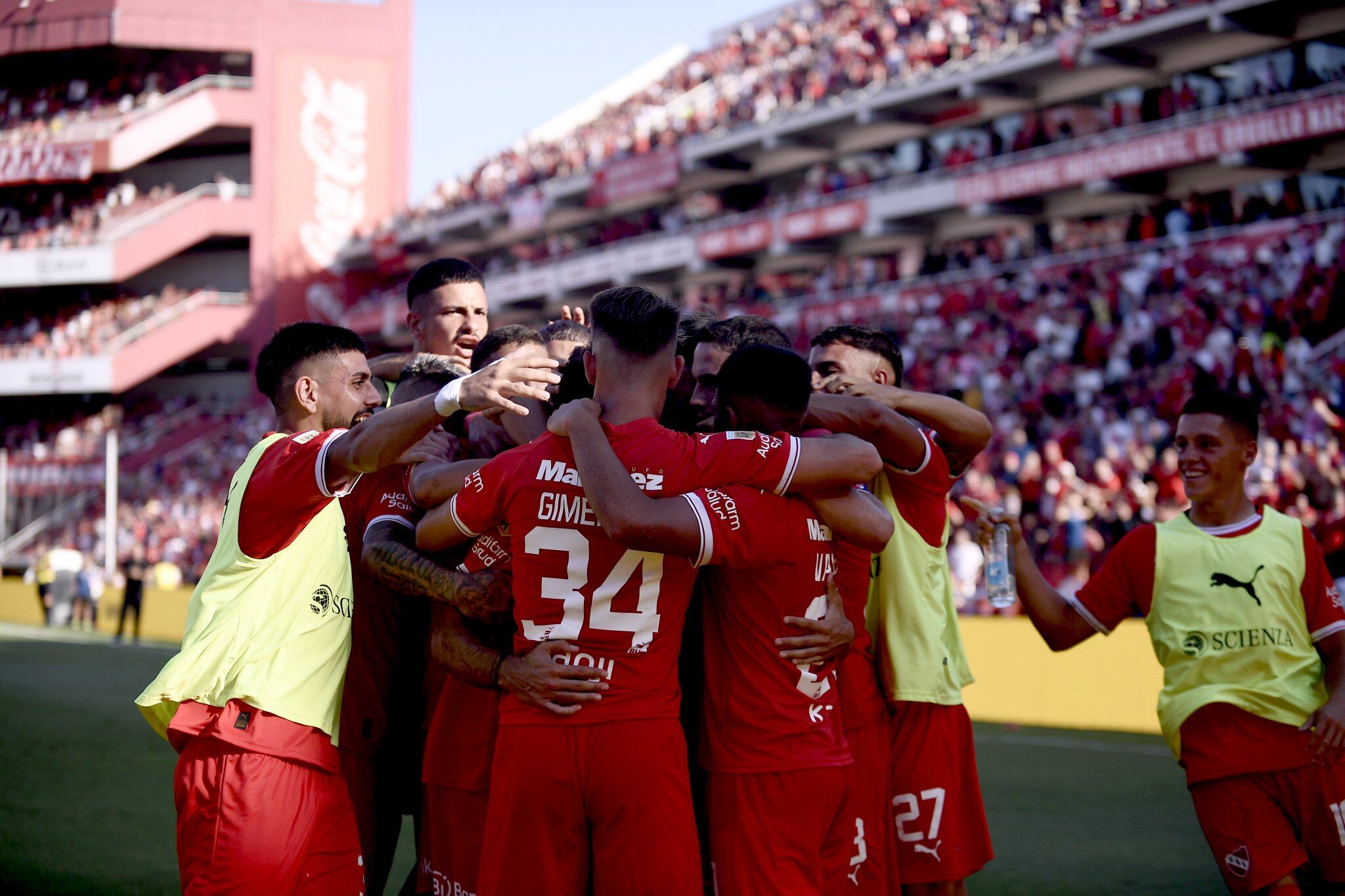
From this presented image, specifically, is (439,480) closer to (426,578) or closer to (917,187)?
(426,578)

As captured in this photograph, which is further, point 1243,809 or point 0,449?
point 0,449

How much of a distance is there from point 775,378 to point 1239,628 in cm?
220

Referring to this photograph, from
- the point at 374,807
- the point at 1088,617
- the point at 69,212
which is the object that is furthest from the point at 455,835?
the point at 69,212

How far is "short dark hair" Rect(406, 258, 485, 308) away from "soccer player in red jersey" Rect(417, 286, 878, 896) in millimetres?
1684

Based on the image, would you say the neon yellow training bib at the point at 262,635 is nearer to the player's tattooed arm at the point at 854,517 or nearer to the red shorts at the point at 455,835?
the red shorts at the point at 455,835

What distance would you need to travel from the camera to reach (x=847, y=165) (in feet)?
99.5

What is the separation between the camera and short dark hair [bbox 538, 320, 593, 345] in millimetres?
4438

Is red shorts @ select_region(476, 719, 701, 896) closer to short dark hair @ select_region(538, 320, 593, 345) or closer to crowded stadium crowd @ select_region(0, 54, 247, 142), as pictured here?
short dark hair @ select_region(538, 320, 593, 345)

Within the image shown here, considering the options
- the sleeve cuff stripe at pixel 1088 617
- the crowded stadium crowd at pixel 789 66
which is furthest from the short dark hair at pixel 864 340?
the crowded stadium crowd at pixel 789 66

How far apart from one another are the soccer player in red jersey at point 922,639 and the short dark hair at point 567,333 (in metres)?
0.83

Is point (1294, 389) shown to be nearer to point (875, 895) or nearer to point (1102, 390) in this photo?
point (1102, 390)

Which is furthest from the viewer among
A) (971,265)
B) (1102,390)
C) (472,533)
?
(971,265)

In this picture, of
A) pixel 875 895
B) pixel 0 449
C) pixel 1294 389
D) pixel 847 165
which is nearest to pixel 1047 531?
pixel 1294 389

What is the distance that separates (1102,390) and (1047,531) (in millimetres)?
3604
